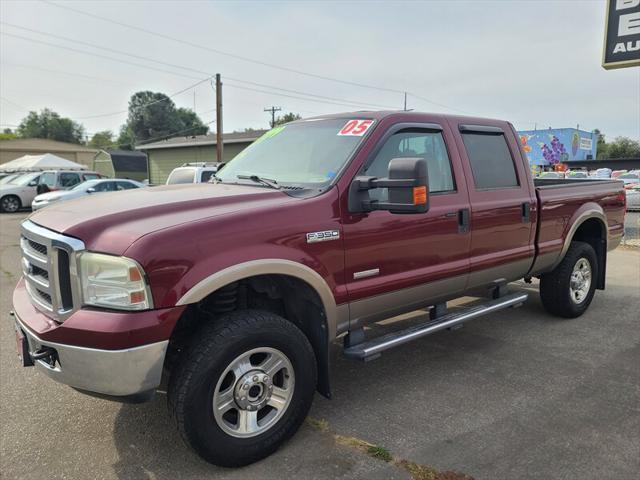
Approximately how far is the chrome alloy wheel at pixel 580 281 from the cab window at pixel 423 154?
7.93ft

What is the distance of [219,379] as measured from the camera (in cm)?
256

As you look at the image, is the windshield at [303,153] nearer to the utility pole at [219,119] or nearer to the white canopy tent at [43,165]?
the utility pole at [219,119]

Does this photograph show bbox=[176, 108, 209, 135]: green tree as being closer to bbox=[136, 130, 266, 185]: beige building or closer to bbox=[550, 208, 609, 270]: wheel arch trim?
bbox=[136, 130, 266, 185]: beige building

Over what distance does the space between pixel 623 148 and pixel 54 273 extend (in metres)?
86.2

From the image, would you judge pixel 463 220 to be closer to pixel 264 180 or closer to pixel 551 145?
pixel 264 180

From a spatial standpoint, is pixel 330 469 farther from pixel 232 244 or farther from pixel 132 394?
pixel 232 244

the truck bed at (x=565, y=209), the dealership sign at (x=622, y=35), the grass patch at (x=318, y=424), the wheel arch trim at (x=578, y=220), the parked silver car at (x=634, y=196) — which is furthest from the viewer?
the parked silver car at (x=634, y=196)

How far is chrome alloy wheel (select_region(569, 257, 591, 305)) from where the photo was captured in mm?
5316

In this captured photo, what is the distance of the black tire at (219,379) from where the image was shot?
8.17ft

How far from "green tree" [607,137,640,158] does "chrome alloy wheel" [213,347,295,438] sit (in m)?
81.6

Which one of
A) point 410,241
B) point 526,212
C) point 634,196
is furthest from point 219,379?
point 634,196

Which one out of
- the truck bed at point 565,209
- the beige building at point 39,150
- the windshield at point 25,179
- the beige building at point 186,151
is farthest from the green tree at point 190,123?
the truck bed at point 565,209

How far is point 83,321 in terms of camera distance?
92.2 inches

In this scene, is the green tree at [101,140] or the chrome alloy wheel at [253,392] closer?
the chrome alloy wheel at [253,392]
